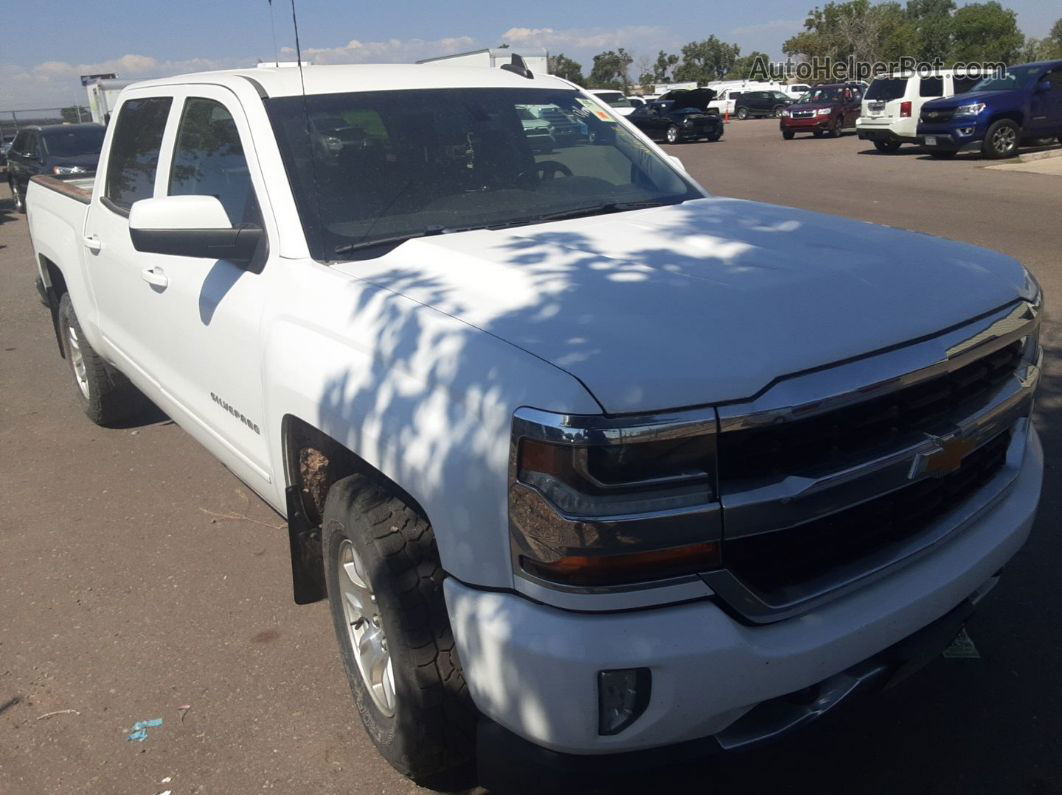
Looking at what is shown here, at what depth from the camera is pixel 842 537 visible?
2.28 m

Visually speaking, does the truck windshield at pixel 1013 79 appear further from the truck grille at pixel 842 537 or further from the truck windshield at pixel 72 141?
the truck grille at pixel 842 537

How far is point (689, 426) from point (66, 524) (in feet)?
12.7

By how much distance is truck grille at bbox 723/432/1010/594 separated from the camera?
2.13 m

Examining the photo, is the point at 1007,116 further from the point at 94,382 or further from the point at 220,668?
the point at 220,668

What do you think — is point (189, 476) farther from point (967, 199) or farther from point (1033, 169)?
point (1033, 169)

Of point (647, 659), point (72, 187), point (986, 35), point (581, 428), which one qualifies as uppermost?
point (986, 35)

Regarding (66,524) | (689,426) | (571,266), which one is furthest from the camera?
(66,524)

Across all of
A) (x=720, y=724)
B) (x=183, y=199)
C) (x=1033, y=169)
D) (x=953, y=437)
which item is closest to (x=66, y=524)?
(x=183, y=199)

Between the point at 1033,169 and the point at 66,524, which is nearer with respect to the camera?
the point at 66,524

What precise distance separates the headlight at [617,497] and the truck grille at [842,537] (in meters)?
0.13

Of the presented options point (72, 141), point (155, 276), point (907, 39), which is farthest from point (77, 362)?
point (907, 39)

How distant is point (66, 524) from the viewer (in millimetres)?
4711

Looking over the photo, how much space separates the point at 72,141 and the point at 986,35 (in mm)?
81428

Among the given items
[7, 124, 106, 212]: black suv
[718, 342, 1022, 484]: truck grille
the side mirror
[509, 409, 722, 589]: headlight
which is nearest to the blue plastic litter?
the side mirror
